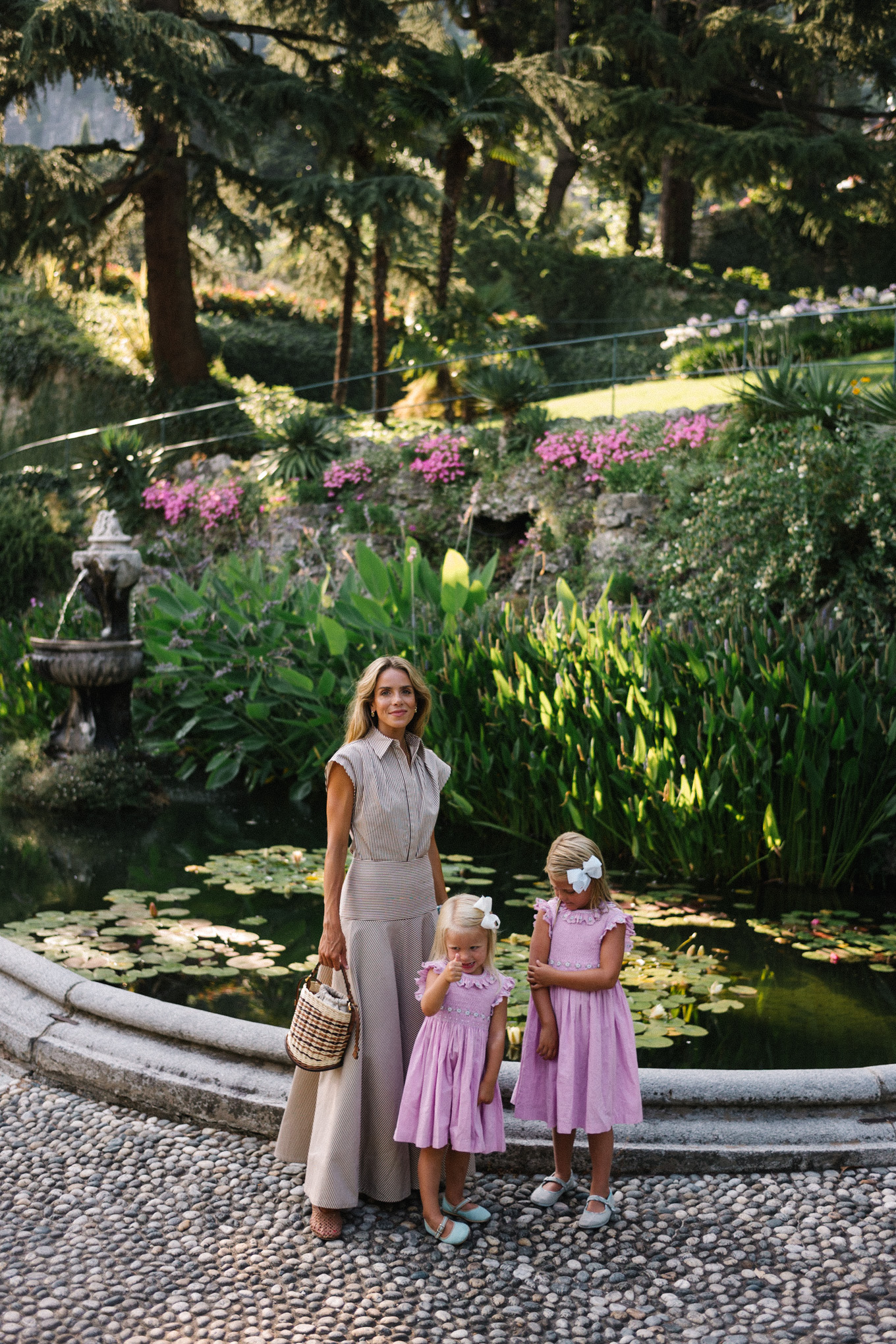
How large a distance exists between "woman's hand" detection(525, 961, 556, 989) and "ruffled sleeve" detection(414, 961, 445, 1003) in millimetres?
220

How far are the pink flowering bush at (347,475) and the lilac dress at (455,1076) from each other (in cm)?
941

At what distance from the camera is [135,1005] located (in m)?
3.48

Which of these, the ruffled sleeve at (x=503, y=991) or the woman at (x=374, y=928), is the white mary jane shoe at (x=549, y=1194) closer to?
the woman at (x=374, y=928)

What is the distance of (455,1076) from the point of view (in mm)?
2600

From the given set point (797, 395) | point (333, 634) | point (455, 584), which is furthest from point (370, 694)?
point (797, 395)

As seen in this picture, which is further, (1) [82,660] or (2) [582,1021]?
(1) [82,660]

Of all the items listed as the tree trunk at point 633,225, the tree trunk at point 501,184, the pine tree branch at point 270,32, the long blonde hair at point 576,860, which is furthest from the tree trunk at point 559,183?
the long blonde hair at point 576,860

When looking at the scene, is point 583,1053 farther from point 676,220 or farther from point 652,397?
point 676,220

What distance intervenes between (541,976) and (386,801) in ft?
1.83

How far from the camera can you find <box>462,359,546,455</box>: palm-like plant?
10.8m

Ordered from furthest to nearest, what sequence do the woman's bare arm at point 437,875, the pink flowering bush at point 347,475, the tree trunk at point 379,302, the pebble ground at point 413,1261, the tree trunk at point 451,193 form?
1. the tree trunk at point 379,302
2. the tree trunk at point 451,193
3. the pink flowering bush at point 347,475
4. the woman's bare arm at point 437,875
5. the pebble ground at point 413,1261

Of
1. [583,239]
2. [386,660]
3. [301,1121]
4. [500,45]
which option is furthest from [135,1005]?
[583,239]

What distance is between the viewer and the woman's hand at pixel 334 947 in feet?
8.92

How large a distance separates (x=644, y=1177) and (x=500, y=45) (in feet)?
71.2
